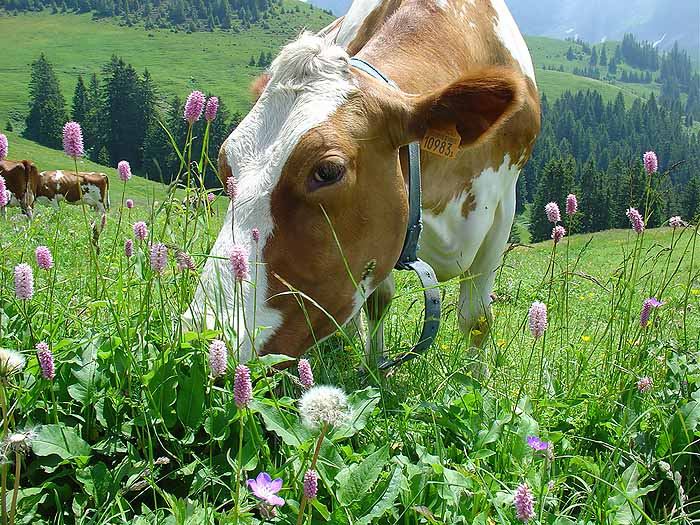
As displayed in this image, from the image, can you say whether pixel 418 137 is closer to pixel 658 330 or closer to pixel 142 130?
pixel 658 330

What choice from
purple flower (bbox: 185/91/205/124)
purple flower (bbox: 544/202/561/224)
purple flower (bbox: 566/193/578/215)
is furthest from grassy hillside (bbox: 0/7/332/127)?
purple flower (bbox: 544/202/561/224)

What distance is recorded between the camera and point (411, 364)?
3.74 m

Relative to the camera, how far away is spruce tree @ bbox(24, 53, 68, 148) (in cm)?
9375

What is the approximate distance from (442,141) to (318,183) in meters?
0.86

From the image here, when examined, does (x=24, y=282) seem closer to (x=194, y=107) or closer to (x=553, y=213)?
(x=194, y=107)

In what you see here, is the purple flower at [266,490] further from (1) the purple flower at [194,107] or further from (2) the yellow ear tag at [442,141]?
(2) the yellow ear tag at [442,141]

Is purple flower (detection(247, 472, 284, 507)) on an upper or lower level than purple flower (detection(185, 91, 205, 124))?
lower

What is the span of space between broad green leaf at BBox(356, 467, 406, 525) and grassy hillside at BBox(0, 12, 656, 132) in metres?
126

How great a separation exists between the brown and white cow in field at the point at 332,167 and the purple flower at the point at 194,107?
18 cm

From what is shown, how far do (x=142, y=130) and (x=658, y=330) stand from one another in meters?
90.2

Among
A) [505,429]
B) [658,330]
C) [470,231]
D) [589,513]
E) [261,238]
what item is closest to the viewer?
[589,513]

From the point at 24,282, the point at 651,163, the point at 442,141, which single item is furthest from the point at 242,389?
the point at 651,163

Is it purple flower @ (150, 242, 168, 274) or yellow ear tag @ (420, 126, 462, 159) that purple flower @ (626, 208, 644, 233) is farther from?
purple flower @ (150, 242, 168, 274)

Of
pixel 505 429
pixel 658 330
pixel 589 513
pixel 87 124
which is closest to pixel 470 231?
pixel 658 330
